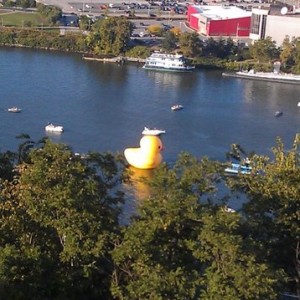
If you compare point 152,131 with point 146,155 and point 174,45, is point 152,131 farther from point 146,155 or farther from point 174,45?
point 174,45

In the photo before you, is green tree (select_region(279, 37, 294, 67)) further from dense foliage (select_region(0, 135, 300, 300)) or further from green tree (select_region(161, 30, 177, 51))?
dense foliage (select_region(0, 135, 300, 300))

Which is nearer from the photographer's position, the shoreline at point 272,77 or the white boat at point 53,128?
the white boat at point 53,128

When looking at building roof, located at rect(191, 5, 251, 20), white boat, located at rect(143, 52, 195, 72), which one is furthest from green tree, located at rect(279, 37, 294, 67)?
building roof, located at rect(191, 5, 251, 20)

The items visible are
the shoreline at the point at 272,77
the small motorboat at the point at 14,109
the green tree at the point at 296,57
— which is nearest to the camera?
the small motorboat at the point at 14,109

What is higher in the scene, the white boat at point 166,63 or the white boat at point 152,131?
the white boat at point 166,63

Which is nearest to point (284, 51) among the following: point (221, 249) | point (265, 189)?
point (265, 189)

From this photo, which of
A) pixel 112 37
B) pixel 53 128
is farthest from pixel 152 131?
pixel 112 37

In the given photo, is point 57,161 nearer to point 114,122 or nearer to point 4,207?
point 4,207

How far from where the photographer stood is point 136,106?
702 cm

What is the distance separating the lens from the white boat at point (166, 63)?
8977 mm

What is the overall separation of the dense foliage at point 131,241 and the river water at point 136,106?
2.83 metres

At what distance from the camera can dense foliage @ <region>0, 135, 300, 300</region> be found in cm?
224

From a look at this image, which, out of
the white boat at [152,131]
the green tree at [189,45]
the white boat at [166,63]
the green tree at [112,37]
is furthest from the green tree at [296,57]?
the white boat at [152,131]

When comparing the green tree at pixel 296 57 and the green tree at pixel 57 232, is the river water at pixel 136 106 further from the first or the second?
the green tree at pixel 57 232
